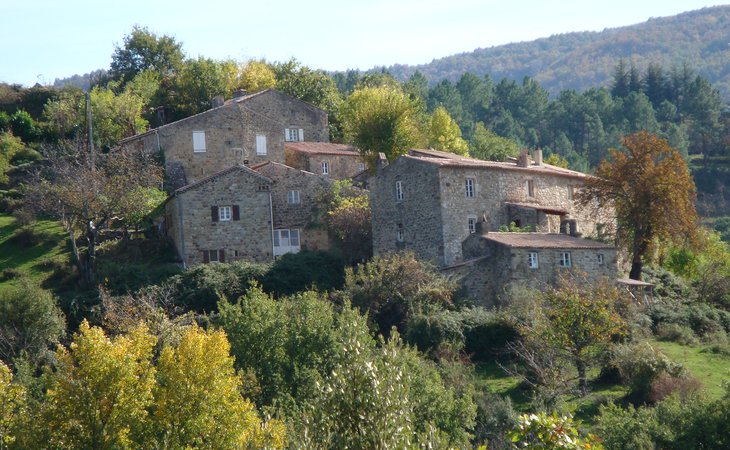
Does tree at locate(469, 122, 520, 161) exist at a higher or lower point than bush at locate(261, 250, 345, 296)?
higher

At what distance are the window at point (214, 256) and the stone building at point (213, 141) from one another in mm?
6902

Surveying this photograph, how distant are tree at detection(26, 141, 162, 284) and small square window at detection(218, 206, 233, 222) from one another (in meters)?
3.78

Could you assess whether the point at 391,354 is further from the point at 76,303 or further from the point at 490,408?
the point at 76,303

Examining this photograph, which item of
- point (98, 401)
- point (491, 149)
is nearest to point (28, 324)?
point (98, 401)

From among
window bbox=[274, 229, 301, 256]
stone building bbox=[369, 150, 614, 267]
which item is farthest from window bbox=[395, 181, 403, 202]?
window bbox=[274, 229, 301, 256]

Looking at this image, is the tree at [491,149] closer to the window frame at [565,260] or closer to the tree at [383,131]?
the tree at [383,131]

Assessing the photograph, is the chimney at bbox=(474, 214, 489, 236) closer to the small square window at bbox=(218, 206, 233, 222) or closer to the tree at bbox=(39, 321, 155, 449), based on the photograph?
the small square window at bbox=(218, 206, 233, 222)

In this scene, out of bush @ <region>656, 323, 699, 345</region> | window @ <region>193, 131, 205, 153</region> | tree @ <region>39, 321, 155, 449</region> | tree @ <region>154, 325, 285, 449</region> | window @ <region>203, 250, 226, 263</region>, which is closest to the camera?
tree @ <region>39, 321, 155, 449</region>

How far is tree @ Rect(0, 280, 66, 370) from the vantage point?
142 ft

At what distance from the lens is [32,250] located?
2207 inches

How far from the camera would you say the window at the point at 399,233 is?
170 feet

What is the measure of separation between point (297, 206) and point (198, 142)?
8194 millimetres

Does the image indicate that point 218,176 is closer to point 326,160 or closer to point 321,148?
point 326,160

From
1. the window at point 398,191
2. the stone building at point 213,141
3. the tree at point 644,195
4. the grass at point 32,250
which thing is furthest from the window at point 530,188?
the grass at point 32,250
